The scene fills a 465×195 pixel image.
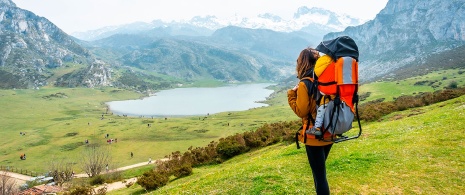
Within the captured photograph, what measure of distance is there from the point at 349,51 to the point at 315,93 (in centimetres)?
116

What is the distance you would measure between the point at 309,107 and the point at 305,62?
1085mm

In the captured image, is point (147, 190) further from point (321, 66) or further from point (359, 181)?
point (321, 66)

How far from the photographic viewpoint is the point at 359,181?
11.2 m

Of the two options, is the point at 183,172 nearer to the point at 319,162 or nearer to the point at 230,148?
the point at 230,148

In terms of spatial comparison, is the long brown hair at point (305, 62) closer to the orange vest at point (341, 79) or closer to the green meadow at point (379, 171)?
the orange vest at point (341, 79)

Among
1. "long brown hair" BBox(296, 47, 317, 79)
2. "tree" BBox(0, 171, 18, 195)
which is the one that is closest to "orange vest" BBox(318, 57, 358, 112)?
"long brown hair" BBox(296, 47, 317, 79)

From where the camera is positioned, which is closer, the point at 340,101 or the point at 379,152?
the point at 340,101

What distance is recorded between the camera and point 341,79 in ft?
21.5

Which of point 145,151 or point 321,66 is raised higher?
point 321,66

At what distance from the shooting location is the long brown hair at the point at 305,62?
7238 millimetres

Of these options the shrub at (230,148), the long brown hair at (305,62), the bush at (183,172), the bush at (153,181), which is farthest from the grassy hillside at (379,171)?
the shrub at (230,148)

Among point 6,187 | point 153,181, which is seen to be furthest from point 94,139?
point 153,181

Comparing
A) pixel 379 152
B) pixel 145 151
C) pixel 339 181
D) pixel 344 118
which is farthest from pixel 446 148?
pixel 145 151

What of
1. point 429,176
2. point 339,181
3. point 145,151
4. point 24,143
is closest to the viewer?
point 429,176
